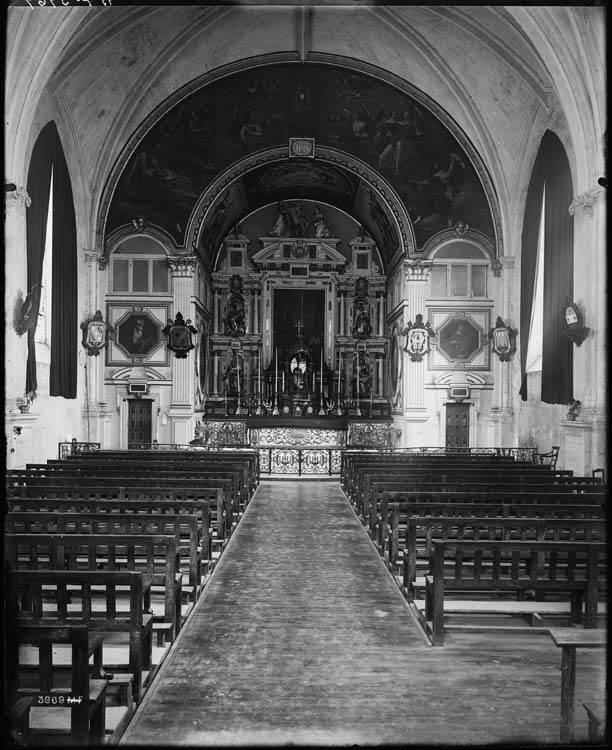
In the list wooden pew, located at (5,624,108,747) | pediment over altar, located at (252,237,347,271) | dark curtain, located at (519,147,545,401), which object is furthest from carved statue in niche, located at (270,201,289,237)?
wooden pew, located at (5,624,108,747)

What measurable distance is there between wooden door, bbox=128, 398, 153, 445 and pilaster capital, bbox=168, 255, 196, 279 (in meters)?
4.25

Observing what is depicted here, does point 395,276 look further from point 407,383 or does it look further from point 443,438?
point 443,438

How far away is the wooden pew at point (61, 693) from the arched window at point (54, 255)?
12460 mm

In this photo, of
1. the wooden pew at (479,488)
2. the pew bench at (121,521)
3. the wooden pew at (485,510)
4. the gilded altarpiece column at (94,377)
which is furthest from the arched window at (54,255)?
the wooden pew at (485,510)

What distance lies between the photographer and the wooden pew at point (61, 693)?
125 inches

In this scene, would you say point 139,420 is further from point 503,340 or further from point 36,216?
point 503,340

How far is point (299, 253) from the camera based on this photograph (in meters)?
28.7

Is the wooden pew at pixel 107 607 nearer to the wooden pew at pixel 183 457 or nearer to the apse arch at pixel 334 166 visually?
the wooden pew at pixel 183 457

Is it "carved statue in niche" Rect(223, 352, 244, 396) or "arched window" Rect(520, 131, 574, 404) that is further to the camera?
"carved statue in niche" Rect(223, 352, 244, 396)

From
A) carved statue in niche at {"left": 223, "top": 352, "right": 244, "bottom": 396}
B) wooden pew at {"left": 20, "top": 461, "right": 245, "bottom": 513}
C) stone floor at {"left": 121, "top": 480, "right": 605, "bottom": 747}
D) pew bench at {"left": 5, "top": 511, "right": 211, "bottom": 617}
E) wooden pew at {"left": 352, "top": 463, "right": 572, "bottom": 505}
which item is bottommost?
stone floor at {"left": 121, "top": 480, "right": 605, "bottom": 747}

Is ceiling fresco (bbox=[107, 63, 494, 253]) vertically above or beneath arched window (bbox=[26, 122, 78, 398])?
above

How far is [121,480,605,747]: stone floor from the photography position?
4.25 meters

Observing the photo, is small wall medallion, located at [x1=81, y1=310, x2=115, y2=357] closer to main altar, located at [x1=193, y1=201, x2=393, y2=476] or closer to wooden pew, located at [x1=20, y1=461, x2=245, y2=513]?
main altar, located at [x1=193, y1=201, x2=393, y2=476]

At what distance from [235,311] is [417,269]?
8112 millimetres
